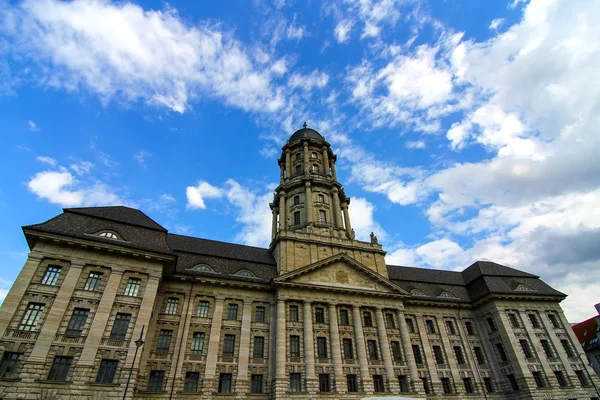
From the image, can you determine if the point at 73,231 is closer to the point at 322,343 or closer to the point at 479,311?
the point at 322,343

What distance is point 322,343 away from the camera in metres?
34.8

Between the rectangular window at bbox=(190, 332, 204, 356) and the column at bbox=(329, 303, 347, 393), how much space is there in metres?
12.8

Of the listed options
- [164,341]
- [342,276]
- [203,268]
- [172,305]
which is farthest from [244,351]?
[342,276]

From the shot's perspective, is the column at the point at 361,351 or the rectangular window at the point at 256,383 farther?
the column at the point at 361,351

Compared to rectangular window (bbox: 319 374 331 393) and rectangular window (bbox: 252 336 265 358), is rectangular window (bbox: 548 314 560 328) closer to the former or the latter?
rectangular window (bbox: 319 374 331 393)

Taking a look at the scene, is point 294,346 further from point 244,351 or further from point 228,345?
point 228,345

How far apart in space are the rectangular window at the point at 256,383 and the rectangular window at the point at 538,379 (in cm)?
3060

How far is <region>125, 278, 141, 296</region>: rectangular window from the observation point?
28.9m

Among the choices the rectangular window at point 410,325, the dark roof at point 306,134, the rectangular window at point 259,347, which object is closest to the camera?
the rectangular window at point 259,347

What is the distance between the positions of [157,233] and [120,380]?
13.0 m

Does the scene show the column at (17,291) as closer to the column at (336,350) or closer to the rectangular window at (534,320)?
the column at (336,350)

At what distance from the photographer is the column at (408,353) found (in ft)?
115

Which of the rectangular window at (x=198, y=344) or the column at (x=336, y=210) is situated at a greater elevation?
the column at (x=336, y=210)

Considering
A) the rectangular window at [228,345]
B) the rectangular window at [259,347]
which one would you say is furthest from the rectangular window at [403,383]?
the rectangular window at [228,345]
